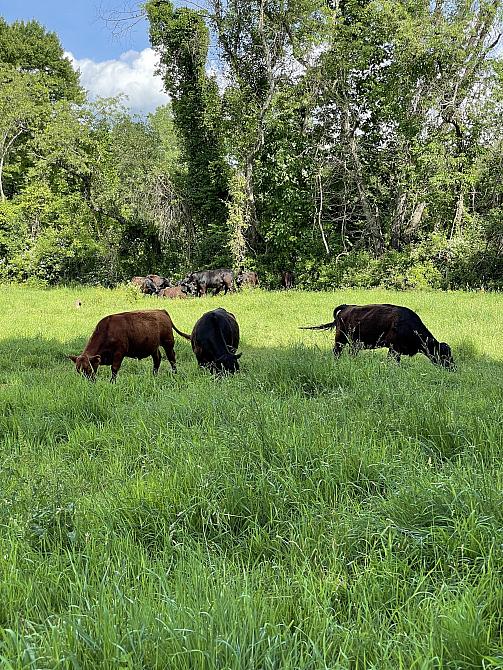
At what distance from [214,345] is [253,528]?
527 centimetres

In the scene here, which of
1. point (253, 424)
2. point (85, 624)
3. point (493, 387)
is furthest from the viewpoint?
point (493, 387)

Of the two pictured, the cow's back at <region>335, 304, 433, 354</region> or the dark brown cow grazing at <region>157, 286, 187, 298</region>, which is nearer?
the cow's back at <region>335, 304, 433, 354</region>

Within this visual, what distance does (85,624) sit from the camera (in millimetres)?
1908

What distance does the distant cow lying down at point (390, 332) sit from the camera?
8.47 meters

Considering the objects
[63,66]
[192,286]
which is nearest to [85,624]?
[192,286]

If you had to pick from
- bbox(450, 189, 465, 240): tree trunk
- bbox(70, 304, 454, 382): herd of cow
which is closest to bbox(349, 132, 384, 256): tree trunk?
bbox(450, 189, 465, 240): tree trunk

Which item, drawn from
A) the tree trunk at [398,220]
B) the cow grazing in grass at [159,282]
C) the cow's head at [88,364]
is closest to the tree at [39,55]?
the cow grazing in grass at [159,282]

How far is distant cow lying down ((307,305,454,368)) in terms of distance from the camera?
8.47m

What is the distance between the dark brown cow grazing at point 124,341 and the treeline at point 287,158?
50.5 feet

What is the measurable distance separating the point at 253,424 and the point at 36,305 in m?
14.5

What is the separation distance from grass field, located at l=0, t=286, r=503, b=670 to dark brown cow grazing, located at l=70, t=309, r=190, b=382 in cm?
186

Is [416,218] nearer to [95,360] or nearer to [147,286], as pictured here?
[147,286]

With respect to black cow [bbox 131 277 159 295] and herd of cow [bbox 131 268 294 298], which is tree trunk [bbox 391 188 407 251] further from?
black cow [bbox 131 277 159 295]

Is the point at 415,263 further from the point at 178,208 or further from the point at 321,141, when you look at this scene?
Result: the point at 178,208
